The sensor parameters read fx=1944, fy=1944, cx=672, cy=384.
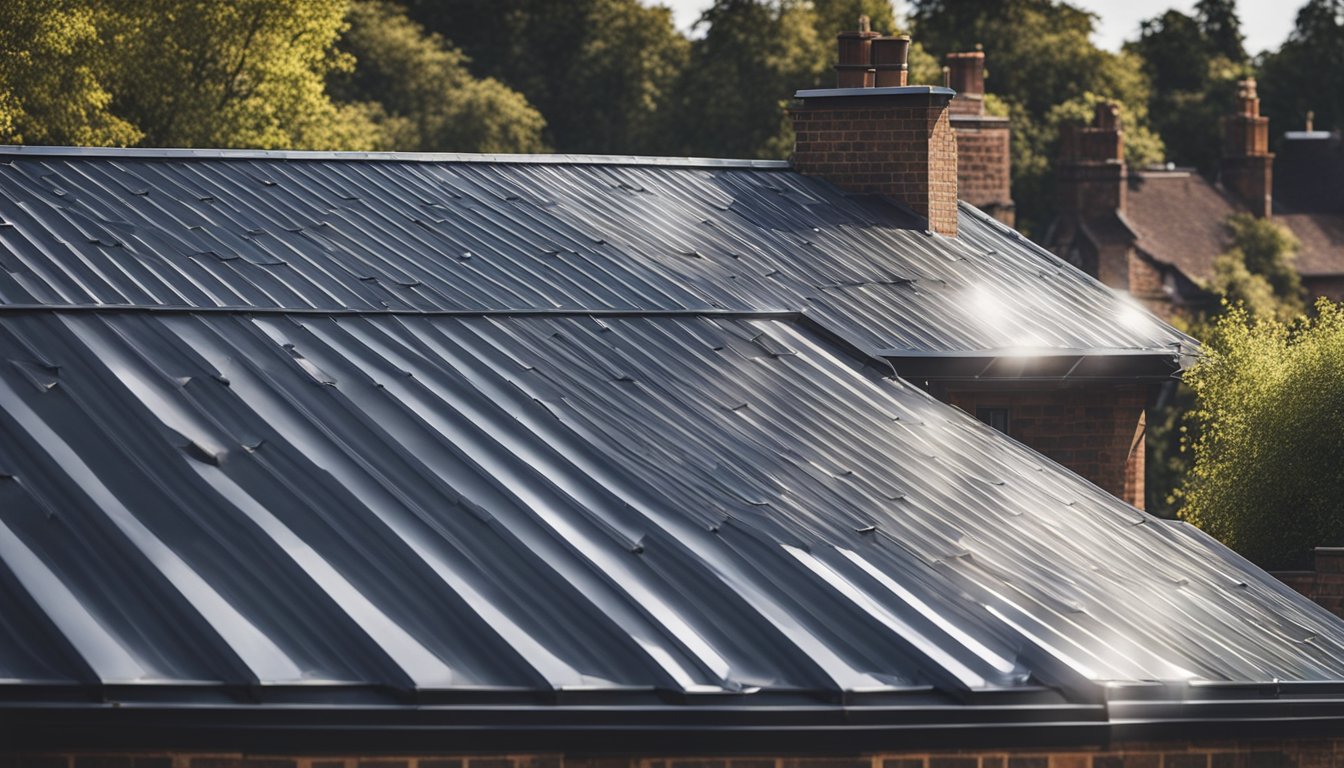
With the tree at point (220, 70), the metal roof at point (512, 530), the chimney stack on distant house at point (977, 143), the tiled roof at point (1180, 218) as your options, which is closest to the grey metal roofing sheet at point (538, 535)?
the metal roof at point (512, 530)

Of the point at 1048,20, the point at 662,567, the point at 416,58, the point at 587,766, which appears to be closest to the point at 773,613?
the point at 662,567

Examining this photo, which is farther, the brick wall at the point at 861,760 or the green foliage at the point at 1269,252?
the green foliage at the point at 1269,252

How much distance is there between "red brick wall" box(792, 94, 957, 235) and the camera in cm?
1916

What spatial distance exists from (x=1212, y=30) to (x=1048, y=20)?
20.9m

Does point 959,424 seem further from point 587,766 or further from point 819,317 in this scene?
point 587,766

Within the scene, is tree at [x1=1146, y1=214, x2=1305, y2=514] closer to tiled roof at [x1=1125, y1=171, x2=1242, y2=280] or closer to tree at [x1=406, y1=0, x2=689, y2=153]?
tiled roof at [x1=1125, y1=171, x2=1242, y2=280]

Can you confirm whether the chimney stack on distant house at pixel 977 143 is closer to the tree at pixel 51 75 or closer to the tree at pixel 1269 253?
the tree at pixel 51 75

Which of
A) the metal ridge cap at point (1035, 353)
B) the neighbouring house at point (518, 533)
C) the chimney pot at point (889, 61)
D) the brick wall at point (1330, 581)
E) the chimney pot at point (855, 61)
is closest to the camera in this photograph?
the neighbouring house at point (518, 533)

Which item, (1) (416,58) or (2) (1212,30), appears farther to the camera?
(2) (1212,30)

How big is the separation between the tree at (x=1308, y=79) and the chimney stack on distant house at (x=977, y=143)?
148 feet

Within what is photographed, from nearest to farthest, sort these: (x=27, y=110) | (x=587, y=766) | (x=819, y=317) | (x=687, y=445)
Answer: (x=587, y=766), (x=687, y=445), (x=819, y=317), (x=27, y=110)

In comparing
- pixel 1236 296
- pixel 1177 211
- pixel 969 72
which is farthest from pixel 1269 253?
pixel 969 72

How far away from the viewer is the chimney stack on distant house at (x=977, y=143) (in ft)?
101

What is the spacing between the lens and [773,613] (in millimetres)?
9594
